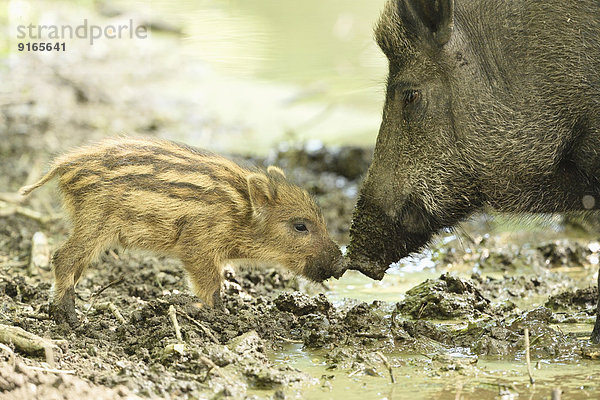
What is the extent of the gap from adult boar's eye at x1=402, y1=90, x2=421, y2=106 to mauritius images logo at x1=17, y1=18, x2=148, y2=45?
26.5 feet

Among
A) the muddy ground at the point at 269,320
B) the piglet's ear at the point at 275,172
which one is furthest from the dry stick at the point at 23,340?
the piglet's ear at the point at 275,172

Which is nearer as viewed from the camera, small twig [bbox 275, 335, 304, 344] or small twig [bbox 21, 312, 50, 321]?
small twig [bbox 275, 335, 304, 344]

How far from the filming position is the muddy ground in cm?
422

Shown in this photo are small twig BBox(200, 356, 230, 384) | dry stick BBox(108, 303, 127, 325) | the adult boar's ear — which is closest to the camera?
→ small twig BBox(200, 356, 230, 384)

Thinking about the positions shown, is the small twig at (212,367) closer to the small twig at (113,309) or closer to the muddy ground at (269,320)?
the muddy ground at (269,320)

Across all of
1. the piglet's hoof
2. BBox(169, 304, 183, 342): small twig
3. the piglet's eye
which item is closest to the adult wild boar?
the piglet's eye

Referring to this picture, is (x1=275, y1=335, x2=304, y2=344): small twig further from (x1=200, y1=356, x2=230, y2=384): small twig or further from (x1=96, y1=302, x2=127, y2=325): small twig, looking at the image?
(x1=96, y1=302, x2=127, y2=325): small twig

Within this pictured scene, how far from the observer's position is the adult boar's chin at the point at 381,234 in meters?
5.42

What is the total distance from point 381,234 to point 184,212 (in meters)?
1.17

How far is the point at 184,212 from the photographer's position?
17.9 ft

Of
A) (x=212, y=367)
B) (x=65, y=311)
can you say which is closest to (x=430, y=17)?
(x=212, y=367)

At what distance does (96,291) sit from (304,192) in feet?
4.88

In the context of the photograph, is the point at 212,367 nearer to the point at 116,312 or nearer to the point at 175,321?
the point at 175,321

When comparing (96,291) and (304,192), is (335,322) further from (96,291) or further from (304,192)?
(96,291)
